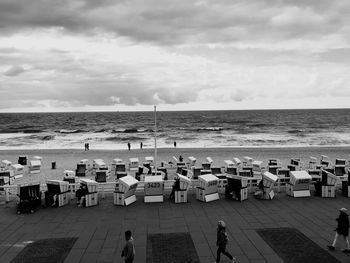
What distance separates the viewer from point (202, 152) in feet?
123

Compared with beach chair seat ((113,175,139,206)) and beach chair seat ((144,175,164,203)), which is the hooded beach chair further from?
beach chair seat ((113,175,139,206))

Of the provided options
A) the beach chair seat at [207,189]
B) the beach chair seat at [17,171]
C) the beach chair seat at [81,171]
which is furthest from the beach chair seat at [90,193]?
the beach chair seat at [17,171]

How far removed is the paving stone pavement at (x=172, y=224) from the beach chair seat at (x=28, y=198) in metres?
0.37

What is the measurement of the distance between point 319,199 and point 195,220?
6.72m

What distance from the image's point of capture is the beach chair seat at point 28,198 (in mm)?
13992

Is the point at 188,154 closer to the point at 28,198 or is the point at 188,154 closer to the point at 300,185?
the point at 300,185

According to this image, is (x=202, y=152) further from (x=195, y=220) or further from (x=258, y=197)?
(x=195, y=220)

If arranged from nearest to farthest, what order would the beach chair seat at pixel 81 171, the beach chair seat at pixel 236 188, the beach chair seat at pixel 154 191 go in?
the beach chair seat at pixel 154 191 → the beach chair seat at pixel 236 188 → the beach chair seat at pixel 81 171

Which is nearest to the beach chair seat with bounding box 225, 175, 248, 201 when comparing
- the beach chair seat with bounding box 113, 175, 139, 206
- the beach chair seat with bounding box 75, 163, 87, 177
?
the beach chair seat with bounding box 113, 175, 139, 206

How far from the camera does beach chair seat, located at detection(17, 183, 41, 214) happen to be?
45.9 feet

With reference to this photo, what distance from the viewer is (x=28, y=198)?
14305 mm

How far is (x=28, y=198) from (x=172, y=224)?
22.0ft

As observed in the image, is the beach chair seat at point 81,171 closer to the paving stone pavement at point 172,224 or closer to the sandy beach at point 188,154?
the sandy beach at point 188,154

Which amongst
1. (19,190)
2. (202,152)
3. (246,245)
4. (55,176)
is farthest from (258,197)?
(202,152)
